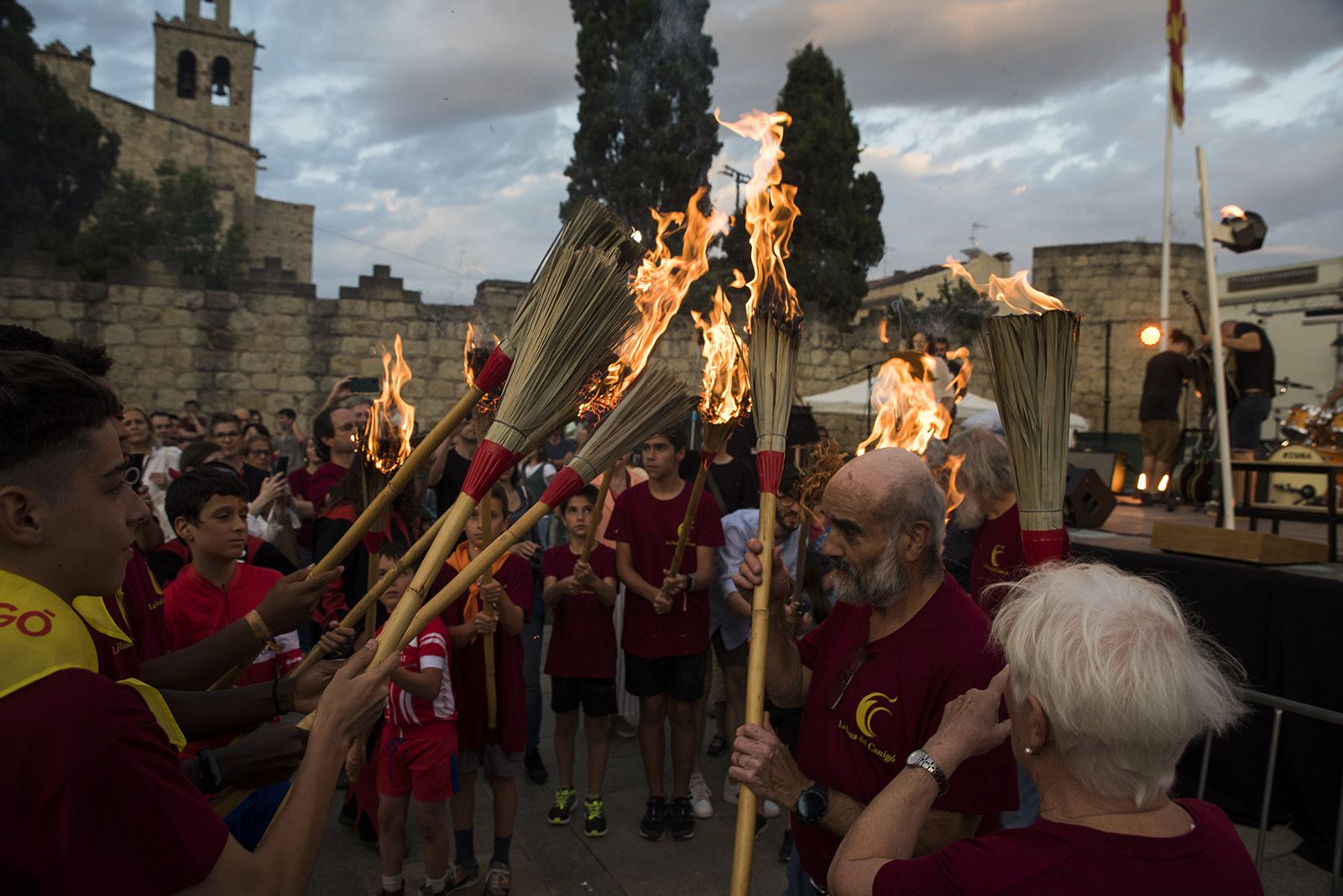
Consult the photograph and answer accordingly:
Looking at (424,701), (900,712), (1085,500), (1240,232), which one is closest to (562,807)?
(424,701)

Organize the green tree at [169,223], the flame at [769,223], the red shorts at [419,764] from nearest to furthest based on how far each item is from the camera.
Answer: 1. the flame at [769,223]
2. the red shorts at [419,764]
3. the green tree at [169,223]

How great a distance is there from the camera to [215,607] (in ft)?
11.7

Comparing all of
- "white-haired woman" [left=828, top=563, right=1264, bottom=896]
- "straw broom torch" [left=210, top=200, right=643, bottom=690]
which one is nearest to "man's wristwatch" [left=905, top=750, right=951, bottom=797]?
"white-haired woman" [left=828, top=563, right=1264, bottom=896]

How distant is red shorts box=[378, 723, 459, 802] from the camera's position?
3963 millimetres

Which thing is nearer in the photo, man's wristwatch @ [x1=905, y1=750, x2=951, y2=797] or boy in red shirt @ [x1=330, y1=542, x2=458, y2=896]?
man's wristwatch @ [x1=905, y1=750, x2=951, y2=797]

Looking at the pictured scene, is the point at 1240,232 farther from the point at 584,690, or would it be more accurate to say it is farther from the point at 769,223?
the point at 584,690

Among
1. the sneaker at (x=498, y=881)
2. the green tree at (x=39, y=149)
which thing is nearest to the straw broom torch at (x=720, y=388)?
the sneaker at (x=498, y=881)

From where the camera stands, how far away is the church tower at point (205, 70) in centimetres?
4859

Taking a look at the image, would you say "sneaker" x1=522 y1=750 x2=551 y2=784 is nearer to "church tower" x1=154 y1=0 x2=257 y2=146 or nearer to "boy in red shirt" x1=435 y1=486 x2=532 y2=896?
"boy in red shirt" x1=435 y1=486 x2=532 y2=896

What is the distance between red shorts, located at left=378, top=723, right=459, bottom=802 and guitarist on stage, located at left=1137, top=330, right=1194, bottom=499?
30.6 ft

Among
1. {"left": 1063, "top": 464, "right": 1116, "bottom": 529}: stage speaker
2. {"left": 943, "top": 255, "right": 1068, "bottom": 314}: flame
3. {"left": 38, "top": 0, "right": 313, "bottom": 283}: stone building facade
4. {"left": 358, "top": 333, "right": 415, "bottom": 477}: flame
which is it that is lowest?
{"left": 1063, "top": 464, "right": 1116, "bottom": 529}: stage speaker

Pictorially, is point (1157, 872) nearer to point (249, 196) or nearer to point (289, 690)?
point (289, 690)

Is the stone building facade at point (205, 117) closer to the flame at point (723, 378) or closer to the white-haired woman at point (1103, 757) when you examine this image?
the flame at point (723, 378)

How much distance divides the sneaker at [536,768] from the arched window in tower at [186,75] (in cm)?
5638
